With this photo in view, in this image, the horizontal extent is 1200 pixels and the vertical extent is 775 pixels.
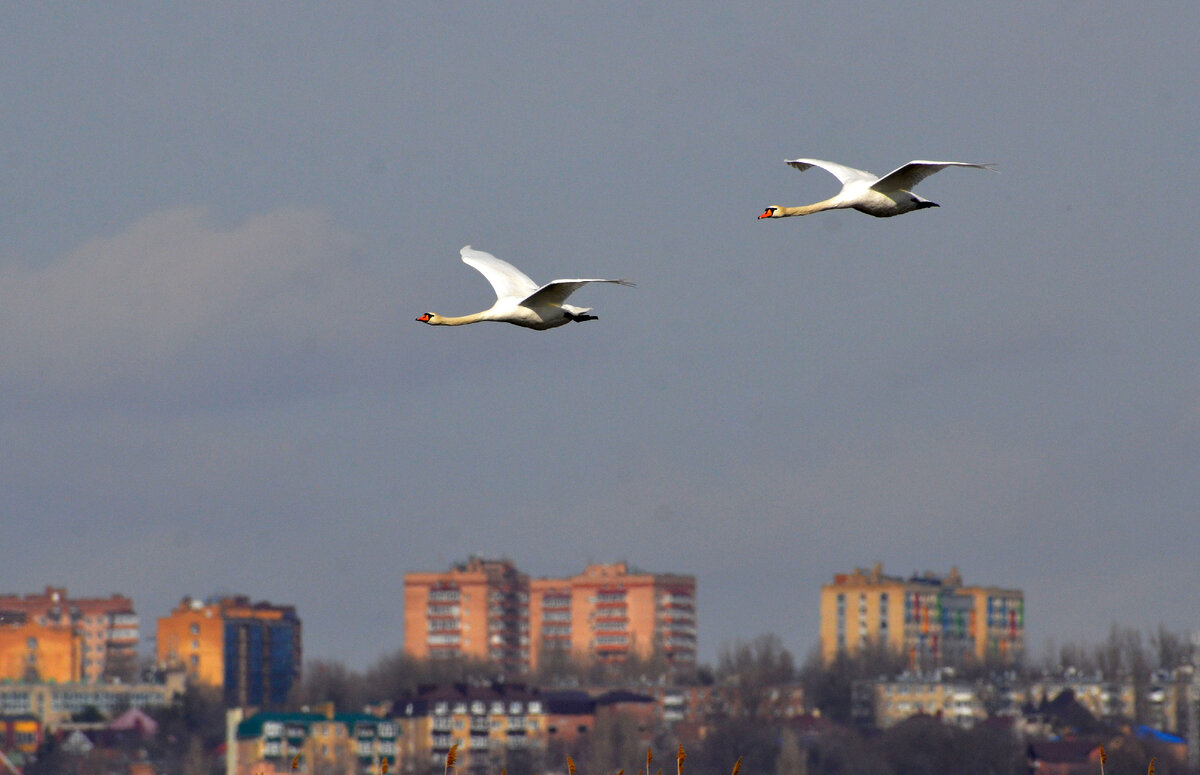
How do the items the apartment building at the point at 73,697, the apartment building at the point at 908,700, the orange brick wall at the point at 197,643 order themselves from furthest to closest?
1. the orange brick wall at the point at 197,643
2. the apartment building at the point at 73,697
3. the apartment building at the point at 908,700

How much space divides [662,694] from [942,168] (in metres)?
127

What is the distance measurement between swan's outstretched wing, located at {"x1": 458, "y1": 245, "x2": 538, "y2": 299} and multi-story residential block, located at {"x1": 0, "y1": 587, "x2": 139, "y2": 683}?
150m

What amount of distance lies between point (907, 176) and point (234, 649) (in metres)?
149

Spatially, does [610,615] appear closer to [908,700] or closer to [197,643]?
[197,643]

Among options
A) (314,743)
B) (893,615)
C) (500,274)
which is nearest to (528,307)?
(500,274)

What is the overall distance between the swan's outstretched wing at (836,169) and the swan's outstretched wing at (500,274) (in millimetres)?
3725

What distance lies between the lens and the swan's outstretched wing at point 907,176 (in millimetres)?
27141

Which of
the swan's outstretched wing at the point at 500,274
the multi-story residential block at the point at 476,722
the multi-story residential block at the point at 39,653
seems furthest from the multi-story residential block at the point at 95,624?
the swan's outstretched wing at the point at 500,274

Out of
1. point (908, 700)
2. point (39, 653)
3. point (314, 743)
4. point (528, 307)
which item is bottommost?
point (314, 743)

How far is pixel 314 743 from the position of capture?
5148 inches

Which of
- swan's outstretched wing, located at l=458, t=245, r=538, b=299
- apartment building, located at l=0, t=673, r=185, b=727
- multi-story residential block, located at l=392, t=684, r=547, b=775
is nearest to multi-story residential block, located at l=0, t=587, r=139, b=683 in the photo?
apartment building, located at l=0, t=673, r=185, b=727

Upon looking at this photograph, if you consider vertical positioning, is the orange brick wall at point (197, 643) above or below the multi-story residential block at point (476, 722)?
above

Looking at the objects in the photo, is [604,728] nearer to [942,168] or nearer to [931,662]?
[931,662]

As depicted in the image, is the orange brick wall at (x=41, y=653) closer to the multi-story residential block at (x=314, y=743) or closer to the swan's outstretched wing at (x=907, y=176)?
the multi-story residential block at (x=314, y=743)
